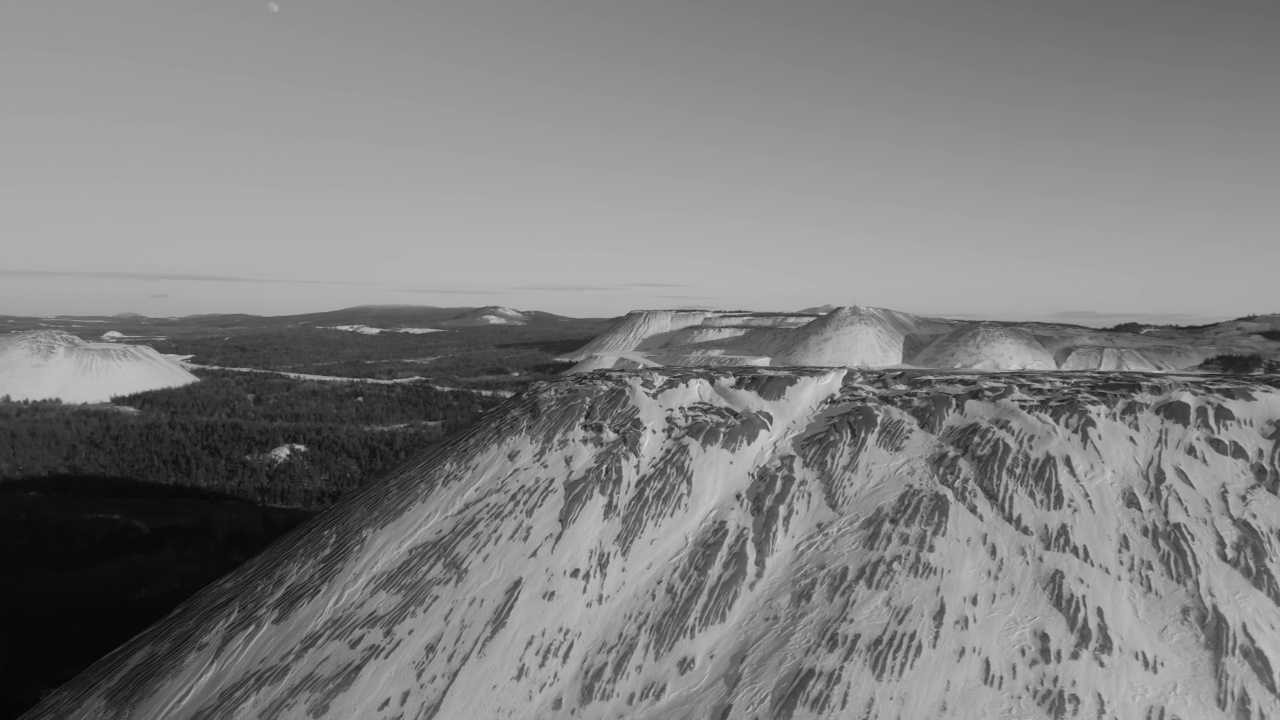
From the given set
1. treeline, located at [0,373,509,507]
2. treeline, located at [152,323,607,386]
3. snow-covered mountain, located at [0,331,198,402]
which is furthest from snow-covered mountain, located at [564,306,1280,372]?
snow-covered mountain, located at [0,331,198,402]

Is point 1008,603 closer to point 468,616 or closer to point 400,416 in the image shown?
point 468,616

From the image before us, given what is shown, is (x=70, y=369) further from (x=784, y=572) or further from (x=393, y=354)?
(x=784, y=572)

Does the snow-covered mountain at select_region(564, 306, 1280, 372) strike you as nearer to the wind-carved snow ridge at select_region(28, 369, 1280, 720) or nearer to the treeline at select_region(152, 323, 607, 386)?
the wind-carved snow ridge at select_region(28, 369, 1280, 720)

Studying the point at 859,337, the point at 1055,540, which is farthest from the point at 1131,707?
the point at 859,337

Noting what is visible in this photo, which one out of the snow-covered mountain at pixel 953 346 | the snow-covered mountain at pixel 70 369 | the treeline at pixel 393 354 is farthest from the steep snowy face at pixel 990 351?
the snow-covered mountain at pixel 70 369

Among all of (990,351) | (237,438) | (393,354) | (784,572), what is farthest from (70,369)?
(990,351)
